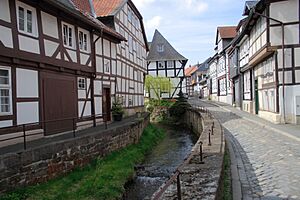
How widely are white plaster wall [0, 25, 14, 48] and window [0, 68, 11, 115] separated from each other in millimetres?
888

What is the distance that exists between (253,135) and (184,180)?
35.8 ft

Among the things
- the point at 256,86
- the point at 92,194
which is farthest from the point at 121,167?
the point at 256,86

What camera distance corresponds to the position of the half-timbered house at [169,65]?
1902 inches

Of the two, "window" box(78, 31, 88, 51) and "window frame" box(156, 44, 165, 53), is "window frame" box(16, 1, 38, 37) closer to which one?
"window" box(78, 31, 88, 51)

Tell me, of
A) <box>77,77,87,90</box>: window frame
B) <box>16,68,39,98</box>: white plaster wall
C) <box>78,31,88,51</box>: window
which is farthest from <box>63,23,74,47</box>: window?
<box>16,68,39,98</box>: white plaster wall

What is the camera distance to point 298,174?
8680 millimetres

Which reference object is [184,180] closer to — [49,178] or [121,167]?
[49,178]

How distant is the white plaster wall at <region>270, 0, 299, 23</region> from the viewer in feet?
66.1

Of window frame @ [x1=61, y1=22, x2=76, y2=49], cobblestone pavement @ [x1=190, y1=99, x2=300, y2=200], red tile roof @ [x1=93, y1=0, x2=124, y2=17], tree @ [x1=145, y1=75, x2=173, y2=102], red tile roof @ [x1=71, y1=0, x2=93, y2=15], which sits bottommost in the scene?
cobblestone pavement @ [x1=190, y1=99, x2=300, y2=200]

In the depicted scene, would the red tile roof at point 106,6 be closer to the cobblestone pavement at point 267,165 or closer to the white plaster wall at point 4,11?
the white plaster wall at point 4,11

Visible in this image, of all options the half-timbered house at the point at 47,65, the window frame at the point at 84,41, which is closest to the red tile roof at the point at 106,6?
the half-timbered house at the point at 47,65

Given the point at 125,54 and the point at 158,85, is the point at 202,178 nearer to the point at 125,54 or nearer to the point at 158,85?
the point at 125,54

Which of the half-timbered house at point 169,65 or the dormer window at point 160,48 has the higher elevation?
the dormer window at point 160,48

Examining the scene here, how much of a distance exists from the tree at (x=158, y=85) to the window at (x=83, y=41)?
88.3ft
